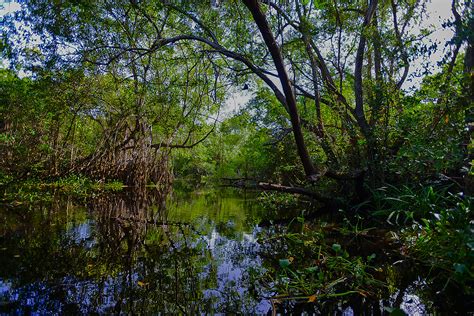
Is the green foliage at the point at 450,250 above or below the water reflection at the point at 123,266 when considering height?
above

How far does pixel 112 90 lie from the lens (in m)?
12.6

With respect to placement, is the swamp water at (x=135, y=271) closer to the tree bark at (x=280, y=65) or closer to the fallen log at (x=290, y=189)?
the fallen log at (x=290, y=189)

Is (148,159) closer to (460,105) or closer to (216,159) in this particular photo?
(460,105)

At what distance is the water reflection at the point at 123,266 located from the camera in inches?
93.7

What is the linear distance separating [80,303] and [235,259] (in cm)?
177

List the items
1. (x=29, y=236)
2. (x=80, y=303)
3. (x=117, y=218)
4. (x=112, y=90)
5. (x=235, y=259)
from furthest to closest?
(x=112, y=90)
(x=117, y=218)
(x=29, y=236)
(x=235, y=259)
(x=80, y=303)

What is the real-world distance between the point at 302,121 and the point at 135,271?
21.1ft

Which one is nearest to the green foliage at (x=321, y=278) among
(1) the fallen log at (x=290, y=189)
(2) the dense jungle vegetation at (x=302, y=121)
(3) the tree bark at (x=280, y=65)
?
(2) the dense jungle vegetation at (x=302, y=121)

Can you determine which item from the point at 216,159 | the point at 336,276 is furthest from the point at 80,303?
the point at 216,159

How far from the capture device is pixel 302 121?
28.0ft

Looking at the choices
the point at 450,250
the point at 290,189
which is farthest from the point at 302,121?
the point at 450,250

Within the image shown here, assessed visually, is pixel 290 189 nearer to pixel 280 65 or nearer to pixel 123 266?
pixel 280 65

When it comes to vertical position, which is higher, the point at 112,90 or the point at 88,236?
the point at 112,90

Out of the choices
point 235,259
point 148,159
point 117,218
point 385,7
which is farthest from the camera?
point 148,159
